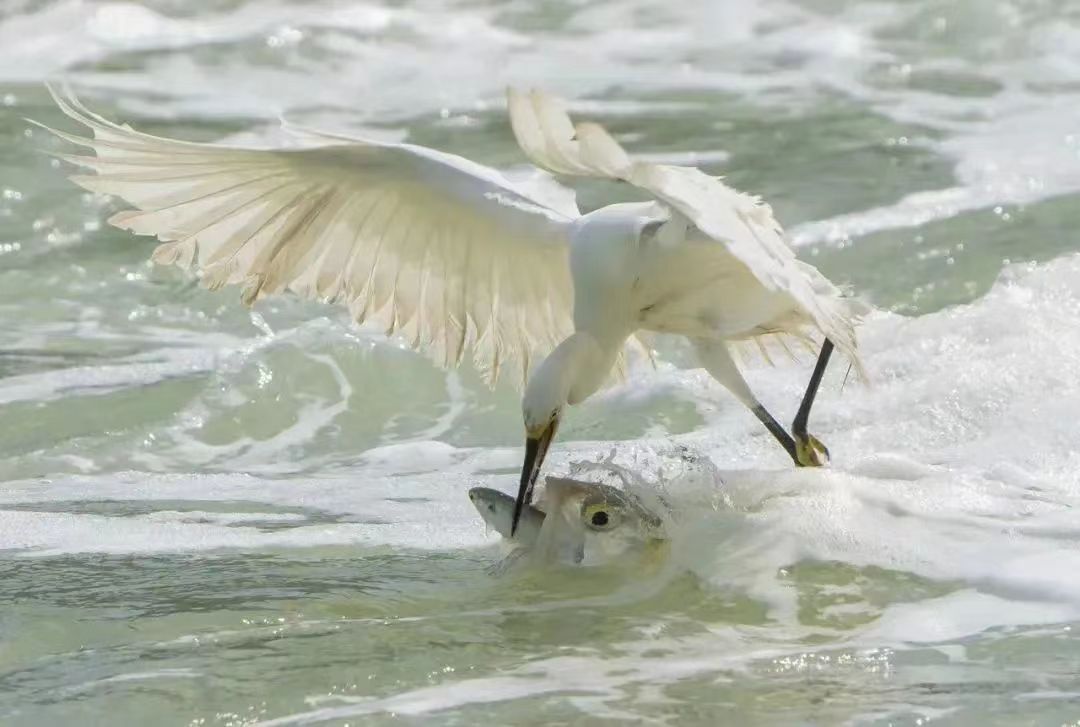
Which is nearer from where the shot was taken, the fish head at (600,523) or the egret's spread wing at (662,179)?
the egret's spread wing at (662,179)

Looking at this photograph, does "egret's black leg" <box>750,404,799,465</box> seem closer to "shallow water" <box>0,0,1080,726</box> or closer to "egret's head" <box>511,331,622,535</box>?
"shallow water" <box>0,0,1080,726</box>

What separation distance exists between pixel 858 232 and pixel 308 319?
2.91 meters

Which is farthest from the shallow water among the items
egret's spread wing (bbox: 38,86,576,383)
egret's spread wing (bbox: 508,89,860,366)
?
egret's spread wing (bbox: 508,89,860,366)

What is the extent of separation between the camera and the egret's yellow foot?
598 cm

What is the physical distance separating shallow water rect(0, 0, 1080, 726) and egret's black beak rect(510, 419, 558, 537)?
8.2 inches

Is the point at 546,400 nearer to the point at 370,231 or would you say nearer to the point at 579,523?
the point at 579,523

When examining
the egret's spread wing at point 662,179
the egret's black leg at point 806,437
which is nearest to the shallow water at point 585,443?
the egret's black leg at point 806,437

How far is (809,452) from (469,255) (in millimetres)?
1314

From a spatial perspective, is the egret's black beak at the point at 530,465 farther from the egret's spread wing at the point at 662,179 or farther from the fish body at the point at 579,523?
the egret's spread wing at the point at 662,179

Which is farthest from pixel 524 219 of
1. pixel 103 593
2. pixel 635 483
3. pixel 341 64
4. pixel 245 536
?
pixel 341 64

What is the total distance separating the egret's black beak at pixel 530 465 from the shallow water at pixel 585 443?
8.2 inches

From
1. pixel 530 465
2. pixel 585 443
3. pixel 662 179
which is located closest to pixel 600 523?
pixel 530 465

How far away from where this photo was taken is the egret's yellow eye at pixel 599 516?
197 inches

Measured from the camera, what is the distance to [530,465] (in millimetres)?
5047
